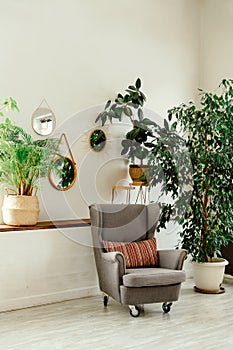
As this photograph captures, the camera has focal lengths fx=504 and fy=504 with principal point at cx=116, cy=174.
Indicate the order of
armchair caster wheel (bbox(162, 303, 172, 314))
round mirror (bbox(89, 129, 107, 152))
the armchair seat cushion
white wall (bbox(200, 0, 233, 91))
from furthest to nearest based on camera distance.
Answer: white wall (bbox(200, 0, 233, 91)), round mirror (bbox(89, 129, 107, 152)), armchair caster wheel (bbox(162, 303, 172, 314)), the armchair seat cushion

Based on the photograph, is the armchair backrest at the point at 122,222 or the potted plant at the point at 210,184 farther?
the potted plant at the point at 210,184

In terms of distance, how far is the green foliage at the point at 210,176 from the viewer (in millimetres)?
4996

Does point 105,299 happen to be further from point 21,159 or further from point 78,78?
point 78,78

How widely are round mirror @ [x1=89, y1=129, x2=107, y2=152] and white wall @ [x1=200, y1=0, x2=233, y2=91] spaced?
171 cm

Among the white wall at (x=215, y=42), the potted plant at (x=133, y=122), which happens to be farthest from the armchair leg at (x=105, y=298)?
the white wall at (x=215, y=42)

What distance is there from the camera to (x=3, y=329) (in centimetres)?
390

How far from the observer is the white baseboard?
4.43 metres

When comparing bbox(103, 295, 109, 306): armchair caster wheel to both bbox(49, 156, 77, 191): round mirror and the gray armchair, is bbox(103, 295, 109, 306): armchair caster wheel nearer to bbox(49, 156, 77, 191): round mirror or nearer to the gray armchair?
the gray armchair

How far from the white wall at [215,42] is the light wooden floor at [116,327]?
9.40ft

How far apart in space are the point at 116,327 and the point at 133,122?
2.51 m

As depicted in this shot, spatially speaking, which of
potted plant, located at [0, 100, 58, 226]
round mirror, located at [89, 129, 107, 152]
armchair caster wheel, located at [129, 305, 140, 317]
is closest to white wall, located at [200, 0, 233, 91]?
round mirror, located at [89, 129, 107, 152]

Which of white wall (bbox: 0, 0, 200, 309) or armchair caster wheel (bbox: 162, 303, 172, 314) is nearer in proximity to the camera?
armchair caster wheel (bbox: 162, 303, 172, 314)

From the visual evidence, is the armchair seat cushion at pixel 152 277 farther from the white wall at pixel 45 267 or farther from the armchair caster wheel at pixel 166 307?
the white wall at pixel 45 267

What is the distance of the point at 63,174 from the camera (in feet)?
17.1
